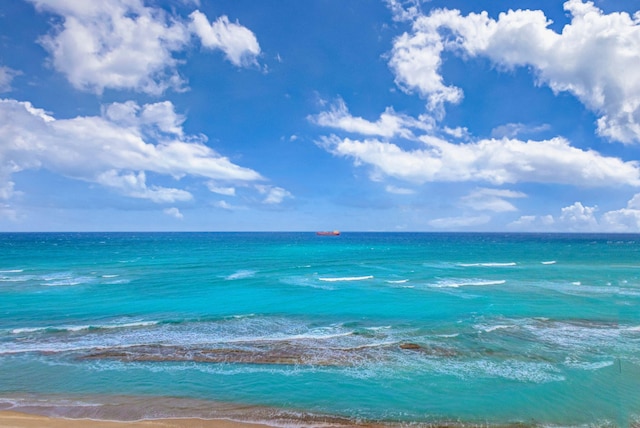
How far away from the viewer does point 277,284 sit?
103 ft

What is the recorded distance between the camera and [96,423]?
30.8 ft

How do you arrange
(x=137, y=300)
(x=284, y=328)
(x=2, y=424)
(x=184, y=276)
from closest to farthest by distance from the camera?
1. (x=2, y=424)
2. (x=284, y=328)
3. (x=137, y=300)
4. (x=184, y=276)

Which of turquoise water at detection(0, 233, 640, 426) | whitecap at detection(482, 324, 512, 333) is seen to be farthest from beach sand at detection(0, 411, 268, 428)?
whitecap at detection(482, 324, 512, 333)

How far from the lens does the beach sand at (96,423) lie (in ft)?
30.1

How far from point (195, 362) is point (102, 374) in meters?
3.08

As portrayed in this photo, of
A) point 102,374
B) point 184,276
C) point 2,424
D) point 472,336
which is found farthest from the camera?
point 184,276

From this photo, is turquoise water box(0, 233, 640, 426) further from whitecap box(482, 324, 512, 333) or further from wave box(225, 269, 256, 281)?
wave box(225, 269, 256, 281)

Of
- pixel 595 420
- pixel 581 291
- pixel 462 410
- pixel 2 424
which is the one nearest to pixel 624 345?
pixel 595 420

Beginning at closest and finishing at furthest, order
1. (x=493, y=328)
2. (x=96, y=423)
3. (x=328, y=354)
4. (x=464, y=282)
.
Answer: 1. (x=96, y=423)
2. (x=328, y=354)
3. (x=493, y=328)
4. (x=464, y=282)

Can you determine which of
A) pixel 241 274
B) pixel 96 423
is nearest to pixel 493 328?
pixel 96 423

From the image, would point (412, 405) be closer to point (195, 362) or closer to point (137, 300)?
point (195, 362)

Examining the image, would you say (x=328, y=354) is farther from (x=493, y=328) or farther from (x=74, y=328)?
(x=74, y=328)

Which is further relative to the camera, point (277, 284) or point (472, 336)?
point (277, 284)

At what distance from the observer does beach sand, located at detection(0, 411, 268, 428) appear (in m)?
9.17
